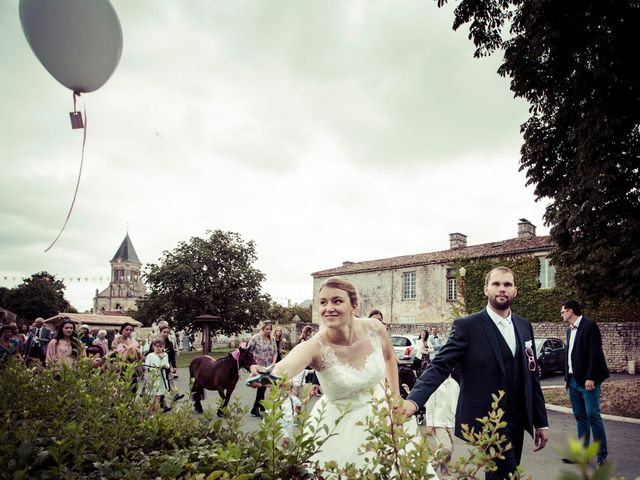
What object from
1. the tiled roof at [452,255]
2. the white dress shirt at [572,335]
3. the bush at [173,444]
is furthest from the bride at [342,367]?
the tiled roof at [452,255]

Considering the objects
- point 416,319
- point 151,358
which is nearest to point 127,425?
point 151,358

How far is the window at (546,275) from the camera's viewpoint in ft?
90.1

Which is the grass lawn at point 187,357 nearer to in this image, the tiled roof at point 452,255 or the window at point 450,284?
the tiled roof at point 452,255

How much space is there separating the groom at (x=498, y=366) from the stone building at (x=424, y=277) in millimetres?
26831

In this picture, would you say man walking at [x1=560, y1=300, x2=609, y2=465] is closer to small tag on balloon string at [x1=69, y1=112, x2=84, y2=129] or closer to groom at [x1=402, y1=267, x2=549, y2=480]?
groom at [x1=402, y1=267, x2=549, y2=480]

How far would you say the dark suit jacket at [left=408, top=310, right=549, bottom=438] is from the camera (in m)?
3.51

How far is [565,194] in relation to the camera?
1000 cm

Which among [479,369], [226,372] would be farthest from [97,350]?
[479,369]

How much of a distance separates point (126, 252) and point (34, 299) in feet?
227

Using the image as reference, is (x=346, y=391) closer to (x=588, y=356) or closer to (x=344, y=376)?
(x=344, y=376)

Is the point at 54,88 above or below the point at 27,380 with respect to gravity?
above

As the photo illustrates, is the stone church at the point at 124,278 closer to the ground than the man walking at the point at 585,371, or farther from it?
farther from it

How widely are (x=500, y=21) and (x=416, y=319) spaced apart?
27031 mm

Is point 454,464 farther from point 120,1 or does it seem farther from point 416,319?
point 416,319
